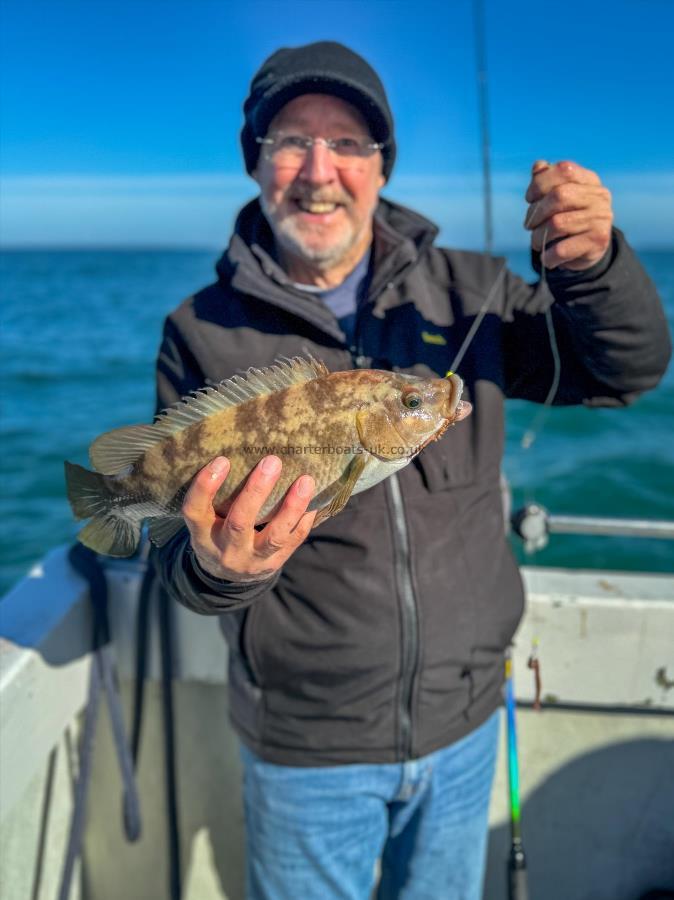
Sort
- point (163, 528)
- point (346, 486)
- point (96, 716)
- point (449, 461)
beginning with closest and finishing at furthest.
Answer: point (346, 486)
point (163, 528)
point (449, 461)
point (96, 716)

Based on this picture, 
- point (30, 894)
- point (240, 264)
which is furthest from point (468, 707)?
point (30, 894)

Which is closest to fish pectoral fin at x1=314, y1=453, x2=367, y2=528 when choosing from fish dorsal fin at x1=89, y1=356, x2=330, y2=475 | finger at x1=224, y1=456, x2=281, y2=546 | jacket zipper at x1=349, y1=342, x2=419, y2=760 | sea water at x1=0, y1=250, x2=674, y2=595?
finger at x1=224, y1=456, x2=281, y2=546

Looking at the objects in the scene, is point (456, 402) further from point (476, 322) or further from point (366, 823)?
point (366, 823)

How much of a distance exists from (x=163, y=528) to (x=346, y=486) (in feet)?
2.31

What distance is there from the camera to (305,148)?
2775mm

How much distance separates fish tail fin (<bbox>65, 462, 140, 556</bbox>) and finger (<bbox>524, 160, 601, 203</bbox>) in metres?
1.66

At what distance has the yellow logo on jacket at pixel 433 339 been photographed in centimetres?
262

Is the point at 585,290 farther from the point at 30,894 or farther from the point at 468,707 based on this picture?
the point at 30,894

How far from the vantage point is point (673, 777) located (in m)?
3.34

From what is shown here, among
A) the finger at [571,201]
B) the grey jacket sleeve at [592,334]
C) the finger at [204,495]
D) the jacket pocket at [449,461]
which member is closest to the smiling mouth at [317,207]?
the grey jacket sleeve at [592,334]

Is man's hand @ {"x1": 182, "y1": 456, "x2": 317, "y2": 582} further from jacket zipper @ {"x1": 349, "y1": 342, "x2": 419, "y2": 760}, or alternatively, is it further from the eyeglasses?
the eyeglasses

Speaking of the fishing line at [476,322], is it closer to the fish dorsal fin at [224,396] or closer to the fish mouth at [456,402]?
the fish mouth at [456,402]

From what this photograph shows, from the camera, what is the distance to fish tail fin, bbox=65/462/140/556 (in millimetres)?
2145

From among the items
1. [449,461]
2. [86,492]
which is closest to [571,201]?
[449,461]
